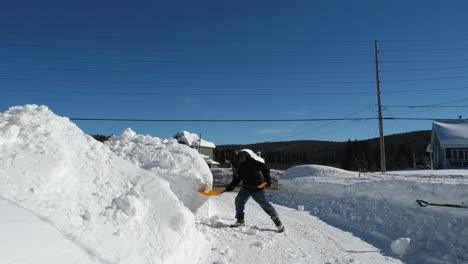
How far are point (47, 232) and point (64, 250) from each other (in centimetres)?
25

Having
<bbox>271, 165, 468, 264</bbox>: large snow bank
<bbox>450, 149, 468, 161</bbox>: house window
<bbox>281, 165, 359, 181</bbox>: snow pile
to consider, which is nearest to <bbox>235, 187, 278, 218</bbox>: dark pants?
<bbox>271, 165, 468, 264</bbox>: large snow bank

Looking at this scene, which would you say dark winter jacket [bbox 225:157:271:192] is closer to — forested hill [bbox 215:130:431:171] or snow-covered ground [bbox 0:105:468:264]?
snow-covered ground [bbox 0:105:468:264]

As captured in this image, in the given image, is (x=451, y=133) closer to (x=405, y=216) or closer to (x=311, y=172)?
(x=311, y=172)

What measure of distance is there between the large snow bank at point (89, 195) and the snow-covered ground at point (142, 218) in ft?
0.05

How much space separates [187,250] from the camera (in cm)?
452

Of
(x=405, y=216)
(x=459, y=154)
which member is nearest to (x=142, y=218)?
(x=405, y=216)

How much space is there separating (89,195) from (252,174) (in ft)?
11.0

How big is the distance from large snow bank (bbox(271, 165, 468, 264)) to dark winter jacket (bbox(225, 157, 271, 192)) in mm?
2555

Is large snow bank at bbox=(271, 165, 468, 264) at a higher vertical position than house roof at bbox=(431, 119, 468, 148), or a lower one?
lower

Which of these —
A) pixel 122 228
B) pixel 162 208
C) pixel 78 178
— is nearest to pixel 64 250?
pixel 122 228

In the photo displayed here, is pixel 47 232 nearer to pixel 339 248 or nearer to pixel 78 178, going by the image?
pixel 78 178

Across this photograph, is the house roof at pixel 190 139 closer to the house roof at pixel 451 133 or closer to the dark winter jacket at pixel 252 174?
the house roof at pixel 451 133

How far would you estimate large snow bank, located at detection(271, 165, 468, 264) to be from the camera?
6413mm

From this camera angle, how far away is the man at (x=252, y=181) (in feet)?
22.1
